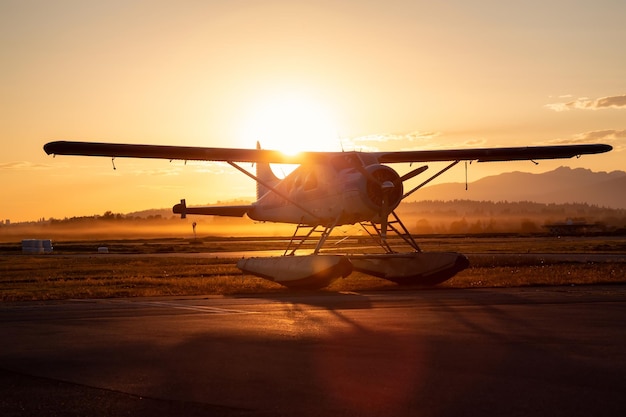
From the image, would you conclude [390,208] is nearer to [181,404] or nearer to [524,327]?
[524,327]

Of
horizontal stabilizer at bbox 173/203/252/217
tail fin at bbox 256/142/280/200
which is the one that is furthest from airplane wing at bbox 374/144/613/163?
horizontal stabilizer at bbox 173/203/252/217

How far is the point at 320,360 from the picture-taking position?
960 cm

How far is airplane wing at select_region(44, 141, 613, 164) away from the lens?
885 inches

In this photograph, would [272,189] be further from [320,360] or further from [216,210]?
[320,360]

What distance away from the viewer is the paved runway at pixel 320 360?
7281mm

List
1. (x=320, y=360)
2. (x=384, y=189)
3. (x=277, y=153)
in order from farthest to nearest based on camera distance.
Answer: (x=277, y=153) < (x=384, y=189) < (x=320, y=360)

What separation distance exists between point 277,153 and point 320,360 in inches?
632

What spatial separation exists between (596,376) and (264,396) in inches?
143

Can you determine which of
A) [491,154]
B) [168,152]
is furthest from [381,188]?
[168,152]

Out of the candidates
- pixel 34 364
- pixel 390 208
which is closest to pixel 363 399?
pixel 34 364

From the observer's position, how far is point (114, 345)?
36.3 feet

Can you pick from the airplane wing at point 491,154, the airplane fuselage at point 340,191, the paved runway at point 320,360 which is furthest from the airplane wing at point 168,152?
the paved runway at point 320,360

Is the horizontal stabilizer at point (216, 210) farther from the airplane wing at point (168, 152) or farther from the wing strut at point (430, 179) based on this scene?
the wing strut at point (430, 179)

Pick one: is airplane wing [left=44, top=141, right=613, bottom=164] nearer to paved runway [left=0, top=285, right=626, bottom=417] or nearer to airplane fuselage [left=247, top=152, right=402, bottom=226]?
airplane fuselage [left=247, top=152, right=402, bottom=226]
